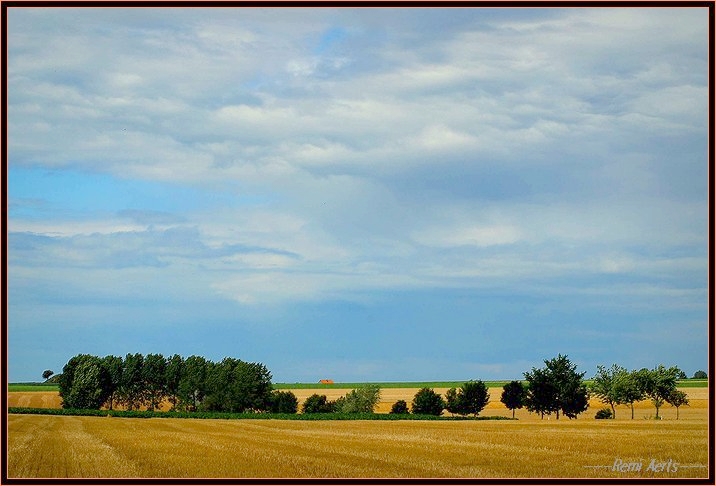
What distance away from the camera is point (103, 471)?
123 ft

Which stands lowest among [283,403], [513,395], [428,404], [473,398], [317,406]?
[317,406]

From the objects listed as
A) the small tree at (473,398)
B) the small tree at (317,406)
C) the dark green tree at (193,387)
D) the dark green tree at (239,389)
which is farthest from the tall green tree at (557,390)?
the dark green tree at (193,387)

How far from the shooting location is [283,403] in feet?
525

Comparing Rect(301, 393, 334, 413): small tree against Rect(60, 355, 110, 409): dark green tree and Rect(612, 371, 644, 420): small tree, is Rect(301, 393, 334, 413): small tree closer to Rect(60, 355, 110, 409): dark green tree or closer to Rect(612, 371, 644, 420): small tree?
Rect(60, 355, 110, 409): dark green tree

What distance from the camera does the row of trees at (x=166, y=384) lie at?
164500 mm

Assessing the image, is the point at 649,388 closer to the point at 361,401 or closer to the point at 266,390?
the point at 361,401

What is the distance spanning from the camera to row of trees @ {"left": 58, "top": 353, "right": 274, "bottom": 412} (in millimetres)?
164500

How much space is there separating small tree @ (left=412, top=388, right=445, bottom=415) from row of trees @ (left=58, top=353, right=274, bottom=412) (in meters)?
27.5

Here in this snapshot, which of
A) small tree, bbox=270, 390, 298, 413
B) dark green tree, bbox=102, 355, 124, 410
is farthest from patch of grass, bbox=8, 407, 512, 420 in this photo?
dark green tree, bbox=102, 355, 124, 410

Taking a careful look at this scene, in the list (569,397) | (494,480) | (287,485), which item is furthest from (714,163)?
(569,397)

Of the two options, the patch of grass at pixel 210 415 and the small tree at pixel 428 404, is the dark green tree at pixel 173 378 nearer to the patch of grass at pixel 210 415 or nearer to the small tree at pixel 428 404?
the patch of grass at pixel 210 415

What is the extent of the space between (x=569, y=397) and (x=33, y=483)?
114 meters

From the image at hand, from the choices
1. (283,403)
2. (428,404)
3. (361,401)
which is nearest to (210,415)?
(283,403)

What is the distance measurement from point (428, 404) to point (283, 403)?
96.8 feet
